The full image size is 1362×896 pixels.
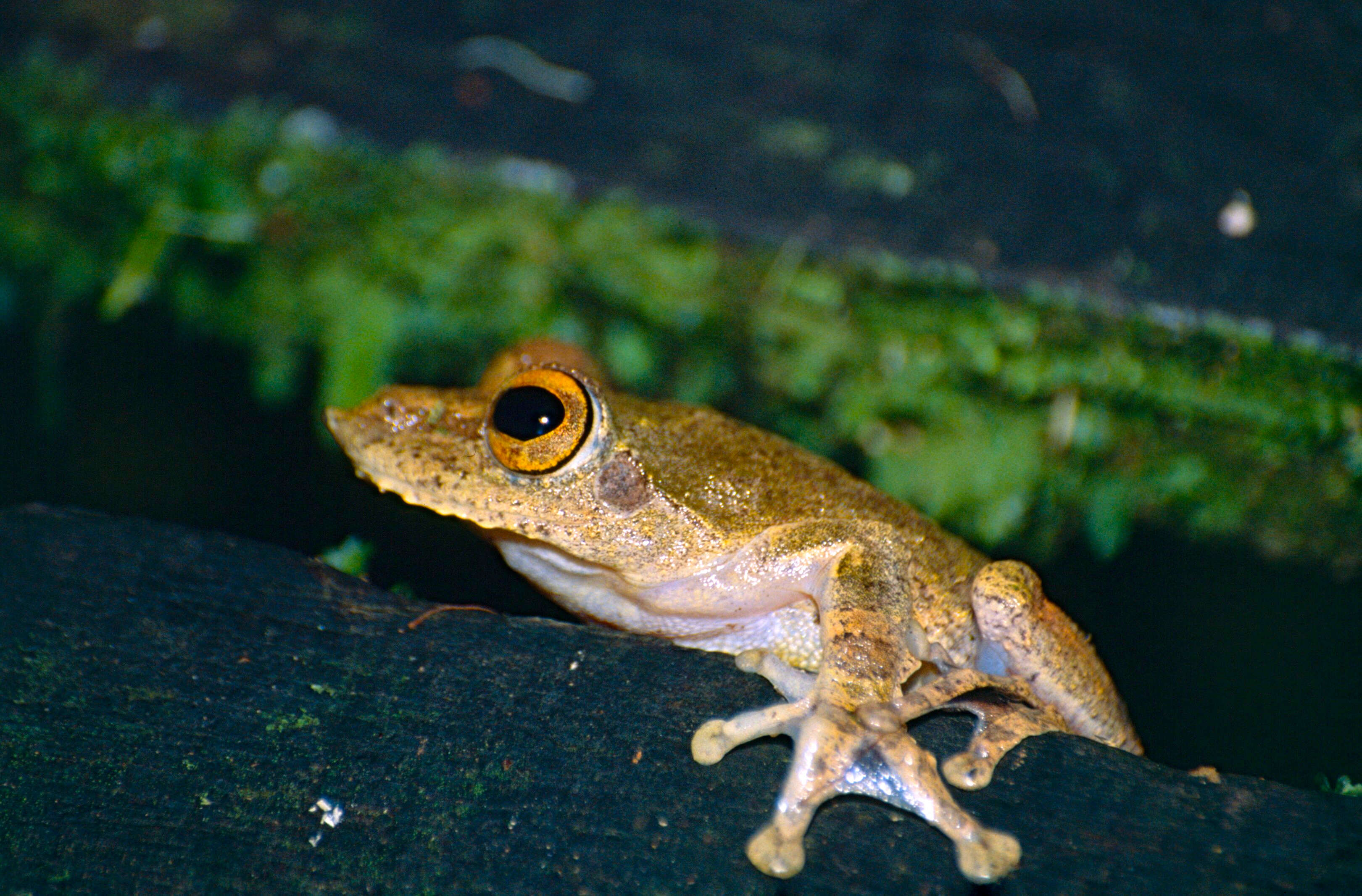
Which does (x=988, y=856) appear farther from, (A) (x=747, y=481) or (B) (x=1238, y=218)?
(B) (x=1238, y=218)

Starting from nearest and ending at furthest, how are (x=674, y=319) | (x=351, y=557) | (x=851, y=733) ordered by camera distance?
(x=851, y=733) → (x=351, y=557) → (x=674, y=319)

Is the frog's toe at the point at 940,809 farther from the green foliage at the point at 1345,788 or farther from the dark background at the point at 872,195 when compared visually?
the dark background at the point at 872,195

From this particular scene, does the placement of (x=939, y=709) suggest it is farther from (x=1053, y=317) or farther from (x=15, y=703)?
(x=1053, y=317)

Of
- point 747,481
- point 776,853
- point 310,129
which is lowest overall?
point 776,853

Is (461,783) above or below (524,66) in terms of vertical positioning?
below

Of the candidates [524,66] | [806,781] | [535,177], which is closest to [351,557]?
[806,781]

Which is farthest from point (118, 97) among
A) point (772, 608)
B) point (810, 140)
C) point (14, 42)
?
point (772, 608)
